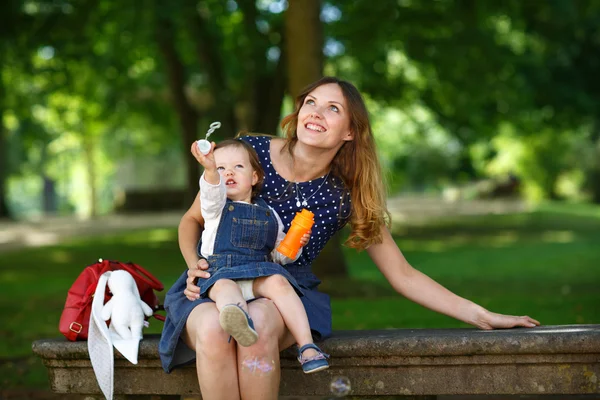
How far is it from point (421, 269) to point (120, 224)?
16824 mm

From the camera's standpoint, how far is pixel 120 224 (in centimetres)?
2883

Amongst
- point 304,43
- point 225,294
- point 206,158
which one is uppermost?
point 304,43

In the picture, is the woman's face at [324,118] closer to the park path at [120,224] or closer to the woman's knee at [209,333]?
the woman's knee at [209,333]

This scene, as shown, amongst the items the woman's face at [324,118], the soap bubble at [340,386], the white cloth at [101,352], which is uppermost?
the woman's face at [324,118]

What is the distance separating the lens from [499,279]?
12211 mm

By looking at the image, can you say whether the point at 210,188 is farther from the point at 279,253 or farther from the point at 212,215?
the point at 279,253

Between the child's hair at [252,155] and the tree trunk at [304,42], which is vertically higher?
the tree trunk at [304,42]

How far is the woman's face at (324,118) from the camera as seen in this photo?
4.30 m

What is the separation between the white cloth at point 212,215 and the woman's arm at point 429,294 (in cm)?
49

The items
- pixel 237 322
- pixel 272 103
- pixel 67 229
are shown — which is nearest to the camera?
pixel 237 322

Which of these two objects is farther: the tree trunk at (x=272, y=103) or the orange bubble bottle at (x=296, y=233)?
the tree trunk at (x=272, y=103)

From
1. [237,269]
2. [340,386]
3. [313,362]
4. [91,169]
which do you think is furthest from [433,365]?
[91,169]

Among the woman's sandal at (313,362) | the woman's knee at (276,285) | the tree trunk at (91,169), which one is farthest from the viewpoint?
the tree trunk at (91,169)

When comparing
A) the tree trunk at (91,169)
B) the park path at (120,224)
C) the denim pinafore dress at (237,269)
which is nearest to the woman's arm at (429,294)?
the denim pinafore dress at (237,269)
